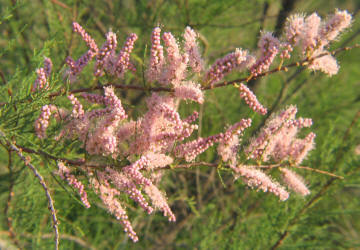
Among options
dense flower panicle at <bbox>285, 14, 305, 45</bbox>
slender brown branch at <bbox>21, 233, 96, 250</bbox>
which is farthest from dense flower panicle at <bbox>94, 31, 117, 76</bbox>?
slender brown branch at <bbox>21, 233, 96, 250</bbox>

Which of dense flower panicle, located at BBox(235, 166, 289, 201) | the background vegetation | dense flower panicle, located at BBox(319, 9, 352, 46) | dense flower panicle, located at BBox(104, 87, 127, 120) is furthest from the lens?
the background vegetation

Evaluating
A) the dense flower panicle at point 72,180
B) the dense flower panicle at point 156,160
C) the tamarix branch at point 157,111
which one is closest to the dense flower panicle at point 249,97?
the tamarix branch at point 157,111

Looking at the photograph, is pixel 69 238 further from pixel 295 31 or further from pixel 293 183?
pixel 295 31

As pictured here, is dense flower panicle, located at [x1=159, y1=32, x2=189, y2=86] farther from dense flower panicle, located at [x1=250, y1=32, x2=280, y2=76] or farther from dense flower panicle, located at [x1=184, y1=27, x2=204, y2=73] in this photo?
dense flower panicle, located at [x1=250, y1=32, x2=280, y2=76]

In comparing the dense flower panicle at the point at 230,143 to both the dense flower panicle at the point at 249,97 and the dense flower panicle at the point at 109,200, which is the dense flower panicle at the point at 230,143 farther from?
the dense flower panicle at the point at 109,200

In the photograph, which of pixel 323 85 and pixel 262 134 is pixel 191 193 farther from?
pixel 323 85

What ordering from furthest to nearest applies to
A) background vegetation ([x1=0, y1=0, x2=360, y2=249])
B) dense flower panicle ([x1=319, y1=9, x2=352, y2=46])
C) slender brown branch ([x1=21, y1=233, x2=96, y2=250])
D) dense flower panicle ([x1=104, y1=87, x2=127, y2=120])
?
slender brown branch ([x1=21, y1=233, x2=96, y2=250]) → background vegetation ([x1=0, y1=0, x2=360, y2=249]) → dense flower panicle ([x1=319, y1=9, x2=352, y2=46]) → dense flower panicle ([x1=104, y1=87, x2=127, y2=120])
